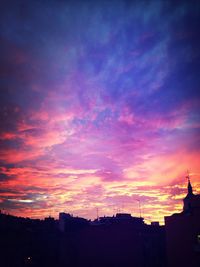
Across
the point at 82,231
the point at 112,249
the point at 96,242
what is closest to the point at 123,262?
Result: the point at 112,249

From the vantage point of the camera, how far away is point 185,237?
39.6 m

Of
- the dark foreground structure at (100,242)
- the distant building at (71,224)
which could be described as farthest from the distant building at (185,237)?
the distant building at (71,224)

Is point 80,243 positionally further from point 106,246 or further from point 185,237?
point 185,237

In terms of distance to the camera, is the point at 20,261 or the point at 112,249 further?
the point at 112,249

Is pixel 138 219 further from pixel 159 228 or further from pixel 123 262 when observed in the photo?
pixel 123 262

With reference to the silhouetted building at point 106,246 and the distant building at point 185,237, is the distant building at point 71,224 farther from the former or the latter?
the distant building at point 185,237

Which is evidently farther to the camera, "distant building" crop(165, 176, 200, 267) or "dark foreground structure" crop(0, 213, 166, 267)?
"dark foreground structure" crop(0, 213, 166, 267)

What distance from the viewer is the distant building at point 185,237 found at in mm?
37938

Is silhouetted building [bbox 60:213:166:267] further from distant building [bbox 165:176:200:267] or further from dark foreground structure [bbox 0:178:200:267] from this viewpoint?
distant building [bbox 165:176:200:267]

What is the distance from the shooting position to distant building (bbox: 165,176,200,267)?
3794cm

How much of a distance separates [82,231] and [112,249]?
21.7 ft

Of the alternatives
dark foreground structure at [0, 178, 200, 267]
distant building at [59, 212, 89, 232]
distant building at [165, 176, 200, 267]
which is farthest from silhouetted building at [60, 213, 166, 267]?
distant building at [165, 176, 200, 267]

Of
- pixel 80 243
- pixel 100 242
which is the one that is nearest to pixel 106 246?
pixel 100 242

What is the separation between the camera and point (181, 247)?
131ft
